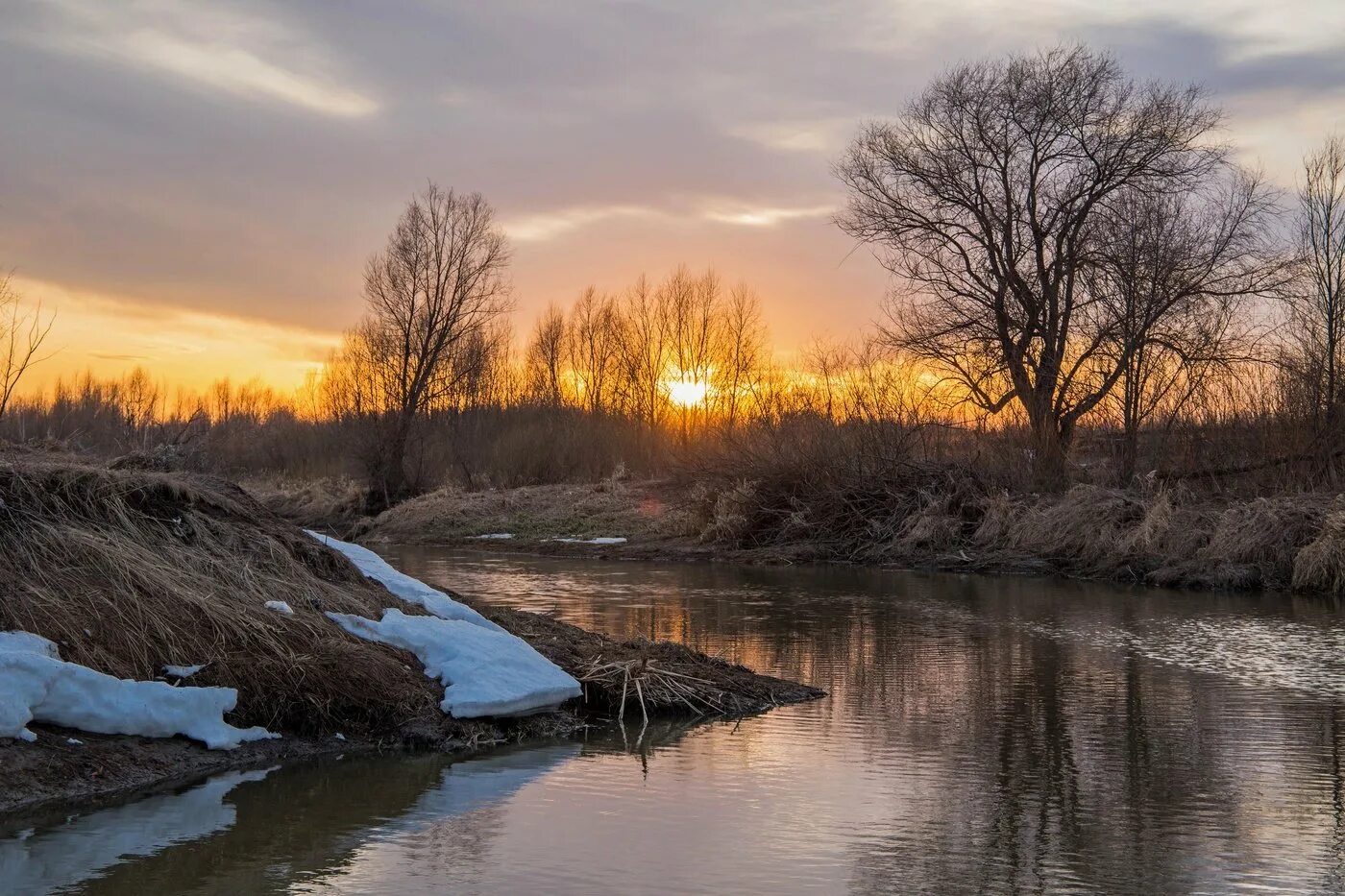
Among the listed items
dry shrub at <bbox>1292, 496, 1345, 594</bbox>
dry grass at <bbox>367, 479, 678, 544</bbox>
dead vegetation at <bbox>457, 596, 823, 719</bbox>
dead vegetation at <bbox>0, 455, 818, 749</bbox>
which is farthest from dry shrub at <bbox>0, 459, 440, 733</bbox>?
dry grass at <bbox>367, 479, 678, 544</bbox>

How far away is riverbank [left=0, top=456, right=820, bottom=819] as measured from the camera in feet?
22.7

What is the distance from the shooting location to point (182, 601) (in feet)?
26.6

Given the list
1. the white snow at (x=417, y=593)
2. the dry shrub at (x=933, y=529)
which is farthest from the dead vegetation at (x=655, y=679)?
the dry shrub at (x=933, y=529)

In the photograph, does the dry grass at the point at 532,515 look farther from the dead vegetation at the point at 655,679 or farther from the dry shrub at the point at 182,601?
the dry shrub at the point at 182,601

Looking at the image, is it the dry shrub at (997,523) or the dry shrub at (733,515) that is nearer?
the dry shrub at (997,523)

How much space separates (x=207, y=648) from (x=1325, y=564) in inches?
659

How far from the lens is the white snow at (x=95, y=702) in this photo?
21.9ft

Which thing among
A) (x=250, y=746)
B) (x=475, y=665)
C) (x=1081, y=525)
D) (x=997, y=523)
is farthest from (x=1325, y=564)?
(x=250, y=746)

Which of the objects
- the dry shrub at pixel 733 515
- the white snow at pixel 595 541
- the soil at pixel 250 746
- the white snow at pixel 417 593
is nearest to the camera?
the soil at pixel 250 746

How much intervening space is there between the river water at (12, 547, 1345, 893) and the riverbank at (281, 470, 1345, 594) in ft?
29.9

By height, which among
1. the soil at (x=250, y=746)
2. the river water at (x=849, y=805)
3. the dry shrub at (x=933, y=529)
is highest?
the dry shrub at (x=933, y=529)

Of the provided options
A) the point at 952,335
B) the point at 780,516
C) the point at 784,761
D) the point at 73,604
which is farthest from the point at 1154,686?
the point at 952,335

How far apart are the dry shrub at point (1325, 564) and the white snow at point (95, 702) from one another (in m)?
16.3

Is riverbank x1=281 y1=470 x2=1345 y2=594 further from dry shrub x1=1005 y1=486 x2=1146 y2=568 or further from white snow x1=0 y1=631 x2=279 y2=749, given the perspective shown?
white snow x1=0 y1=631 x2=279 y2=749
